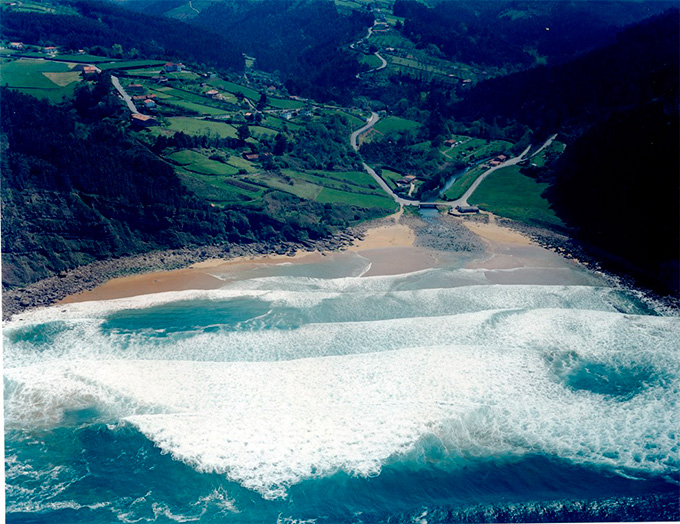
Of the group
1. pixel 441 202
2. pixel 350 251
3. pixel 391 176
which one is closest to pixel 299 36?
pixel 391 176

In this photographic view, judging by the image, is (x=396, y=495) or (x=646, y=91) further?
(x=646, y=91)

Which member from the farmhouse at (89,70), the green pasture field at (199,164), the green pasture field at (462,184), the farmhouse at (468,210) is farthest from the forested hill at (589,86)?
the farmhouse at (89,70)

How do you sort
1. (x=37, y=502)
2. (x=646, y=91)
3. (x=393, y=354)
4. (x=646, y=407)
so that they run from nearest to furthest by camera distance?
(x=37, y=502)
(x=646, y=407)
(x=393, y=354)
(x=646, y=91)

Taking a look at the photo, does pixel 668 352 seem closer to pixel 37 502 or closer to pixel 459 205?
pixel 459 205

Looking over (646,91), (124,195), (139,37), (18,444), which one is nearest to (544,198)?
(646,91)

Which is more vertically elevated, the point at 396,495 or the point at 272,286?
the point at 272,286

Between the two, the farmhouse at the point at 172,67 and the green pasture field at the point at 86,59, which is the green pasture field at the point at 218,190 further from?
the green pasture field at the point at 86,59

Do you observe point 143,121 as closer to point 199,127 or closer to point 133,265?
point 199,127

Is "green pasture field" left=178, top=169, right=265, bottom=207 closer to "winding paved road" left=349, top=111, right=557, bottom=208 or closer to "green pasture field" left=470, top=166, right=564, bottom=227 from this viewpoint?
"winding paved road" left=349, top=111, right=557, bottom=208
